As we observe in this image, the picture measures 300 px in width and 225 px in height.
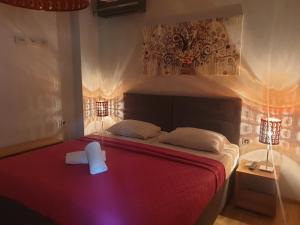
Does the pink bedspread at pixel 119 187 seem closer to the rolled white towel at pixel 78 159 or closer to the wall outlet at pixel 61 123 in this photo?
the rolled white towel at pixel 78 159

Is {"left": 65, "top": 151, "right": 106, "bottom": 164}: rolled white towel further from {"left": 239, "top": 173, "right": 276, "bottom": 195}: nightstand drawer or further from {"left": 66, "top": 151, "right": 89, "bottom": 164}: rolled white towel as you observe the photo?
{"left": 239, "top": 173, "right": 276, "bottom": 195}: nightstand drawer

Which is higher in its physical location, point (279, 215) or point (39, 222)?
point (39, 222)

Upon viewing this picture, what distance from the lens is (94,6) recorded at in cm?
351

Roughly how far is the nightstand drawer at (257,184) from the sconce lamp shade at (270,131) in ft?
1.22

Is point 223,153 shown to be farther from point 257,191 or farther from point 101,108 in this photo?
point 101,108

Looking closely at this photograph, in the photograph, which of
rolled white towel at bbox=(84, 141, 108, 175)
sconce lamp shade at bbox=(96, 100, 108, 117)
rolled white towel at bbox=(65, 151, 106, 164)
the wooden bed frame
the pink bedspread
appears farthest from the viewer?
sconce lamp shade at bbox=(96, 100, 108, 117)

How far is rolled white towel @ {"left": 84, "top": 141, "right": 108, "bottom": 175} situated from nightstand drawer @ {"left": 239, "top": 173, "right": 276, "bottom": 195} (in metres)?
1.38

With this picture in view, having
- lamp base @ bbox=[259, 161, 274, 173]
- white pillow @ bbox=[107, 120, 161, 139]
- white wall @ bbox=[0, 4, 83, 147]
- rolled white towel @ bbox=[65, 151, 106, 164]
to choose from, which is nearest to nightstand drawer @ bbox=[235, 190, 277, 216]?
lamp base @ bbox=[259, 161, 274, 173]

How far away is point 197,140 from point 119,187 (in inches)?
44.1

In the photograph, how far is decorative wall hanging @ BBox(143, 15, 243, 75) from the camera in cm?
Answer: 269

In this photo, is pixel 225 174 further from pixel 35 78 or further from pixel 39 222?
pixel 35 78

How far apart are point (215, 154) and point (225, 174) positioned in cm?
24

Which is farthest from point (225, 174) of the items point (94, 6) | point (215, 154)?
point (94, 6)

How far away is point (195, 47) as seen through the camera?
2895 mm
